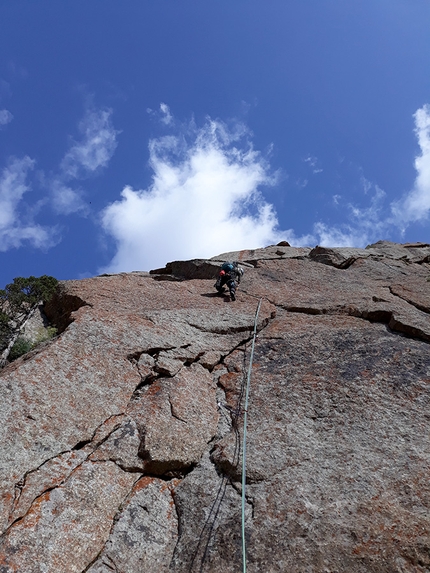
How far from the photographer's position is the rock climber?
39.9 ft

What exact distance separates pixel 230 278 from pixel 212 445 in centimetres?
604

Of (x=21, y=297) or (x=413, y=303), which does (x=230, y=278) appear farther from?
(x=21, y=297)

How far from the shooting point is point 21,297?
58.7 ft

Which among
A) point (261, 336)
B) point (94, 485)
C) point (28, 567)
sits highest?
point (261, 336)

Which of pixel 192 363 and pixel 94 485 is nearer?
pixel 94 485

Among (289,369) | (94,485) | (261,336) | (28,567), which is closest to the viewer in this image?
A: (28,567)

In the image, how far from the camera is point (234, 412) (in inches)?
304

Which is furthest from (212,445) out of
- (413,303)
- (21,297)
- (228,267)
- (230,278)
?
(21,297)

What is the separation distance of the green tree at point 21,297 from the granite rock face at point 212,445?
21.3ft

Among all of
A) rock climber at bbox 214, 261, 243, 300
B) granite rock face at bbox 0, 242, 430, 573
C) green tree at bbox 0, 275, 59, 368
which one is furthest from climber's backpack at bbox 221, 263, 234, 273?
→ green tree at bbox 0, 275, 59, 368

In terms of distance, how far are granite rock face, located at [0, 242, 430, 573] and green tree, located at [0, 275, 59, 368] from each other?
6.50 meters

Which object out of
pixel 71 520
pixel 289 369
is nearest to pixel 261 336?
pixel 289 369

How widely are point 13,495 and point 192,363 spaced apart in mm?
4081

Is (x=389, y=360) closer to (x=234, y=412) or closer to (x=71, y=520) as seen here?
(x=234, y=412)
